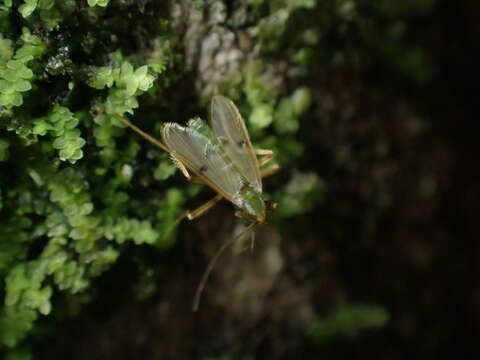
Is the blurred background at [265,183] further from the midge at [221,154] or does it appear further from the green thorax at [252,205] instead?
the green thorax at [252,205]

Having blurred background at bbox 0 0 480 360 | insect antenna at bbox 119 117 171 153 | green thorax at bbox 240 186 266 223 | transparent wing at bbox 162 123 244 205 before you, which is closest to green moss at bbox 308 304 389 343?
blurred background at bbox 0 0 480 360

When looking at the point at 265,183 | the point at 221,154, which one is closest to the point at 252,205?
the point at 221,154

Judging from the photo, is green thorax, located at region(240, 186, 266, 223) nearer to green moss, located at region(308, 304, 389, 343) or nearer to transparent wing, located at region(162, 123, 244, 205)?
transparent wing, located at region(162, 123, 244, 205)

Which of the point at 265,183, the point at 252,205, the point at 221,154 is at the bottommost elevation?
the point at 265,183

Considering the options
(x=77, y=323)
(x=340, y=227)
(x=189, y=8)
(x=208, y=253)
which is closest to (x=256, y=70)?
(x=189, y=8)

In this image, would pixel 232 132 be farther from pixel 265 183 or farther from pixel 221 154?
pixel 265 183

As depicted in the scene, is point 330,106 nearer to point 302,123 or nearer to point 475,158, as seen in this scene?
point 302,123

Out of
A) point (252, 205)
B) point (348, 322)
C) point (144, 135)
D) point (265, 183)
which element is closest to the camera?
point (144, 135)
